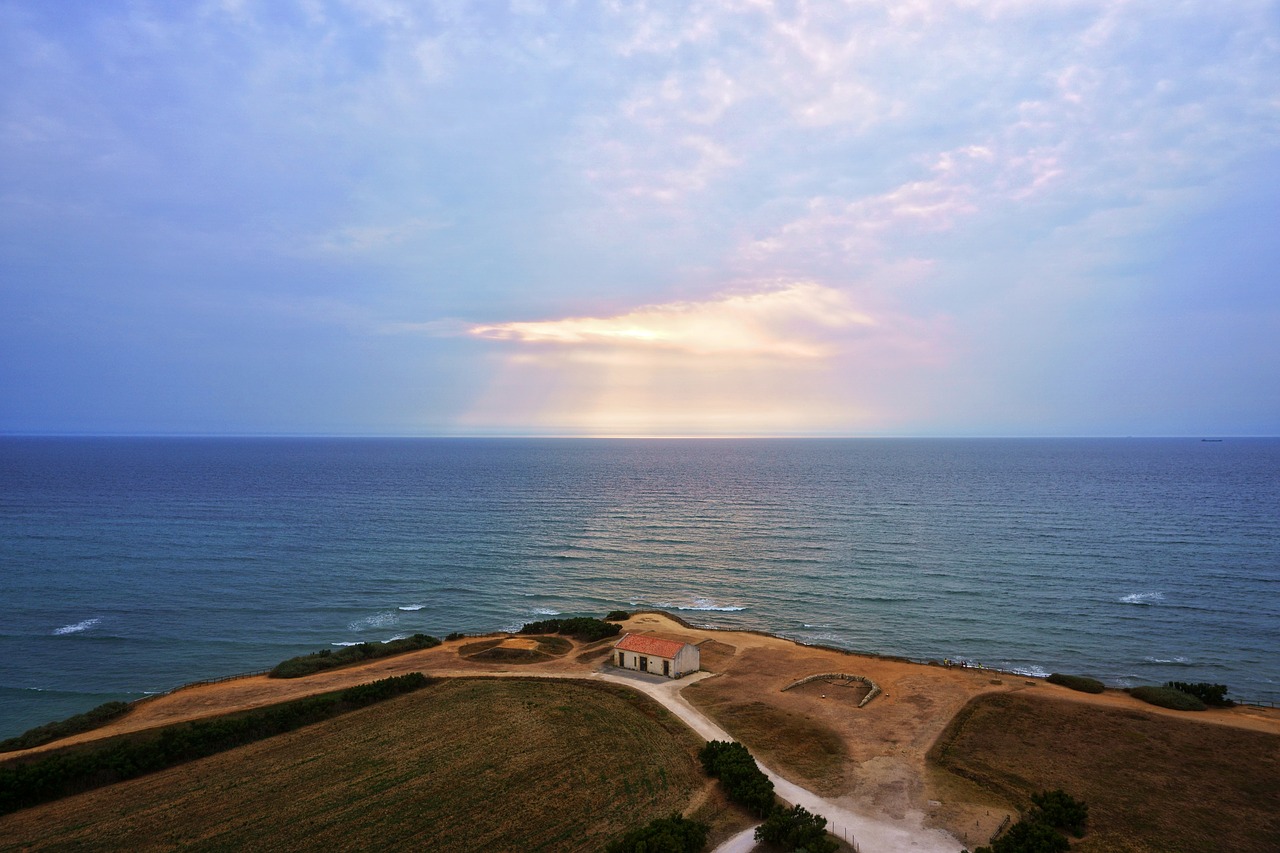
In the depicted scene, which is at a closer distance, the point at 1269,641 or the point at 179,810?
the point at 179,810

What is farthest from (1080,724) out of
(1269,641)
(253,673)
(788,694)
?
(253,673)

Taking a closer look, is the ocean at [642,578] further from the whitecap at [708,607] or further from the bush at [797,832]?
the bush at [797,832]

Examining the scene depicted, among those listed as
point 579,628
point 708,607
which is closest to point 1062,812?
point 579,628

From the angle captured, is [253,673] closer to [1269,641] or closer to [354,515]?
[354,515]

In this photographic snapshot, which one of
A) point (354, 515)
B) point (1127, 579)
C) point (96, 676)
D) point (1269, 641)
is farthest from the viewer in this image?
point (354, 515)

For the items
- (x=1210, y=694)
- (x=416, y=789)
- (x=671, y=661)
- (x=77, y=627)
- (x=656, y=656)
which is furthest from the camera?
(x=77, y=627)

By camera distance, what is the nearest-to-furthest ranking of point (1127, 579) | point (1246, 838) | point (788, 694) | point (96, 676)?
point (1246, 838) → point (788, 694) → point (96, 676) → point (1127, 579)

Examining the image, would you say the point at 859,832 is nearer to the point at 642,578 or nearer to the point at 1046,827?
the point at 1046,827

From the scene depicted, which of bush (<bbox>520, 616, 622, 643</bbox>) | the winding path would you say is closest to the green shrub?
bush (<bbox>520, 616, 622, 643</bbox>)
